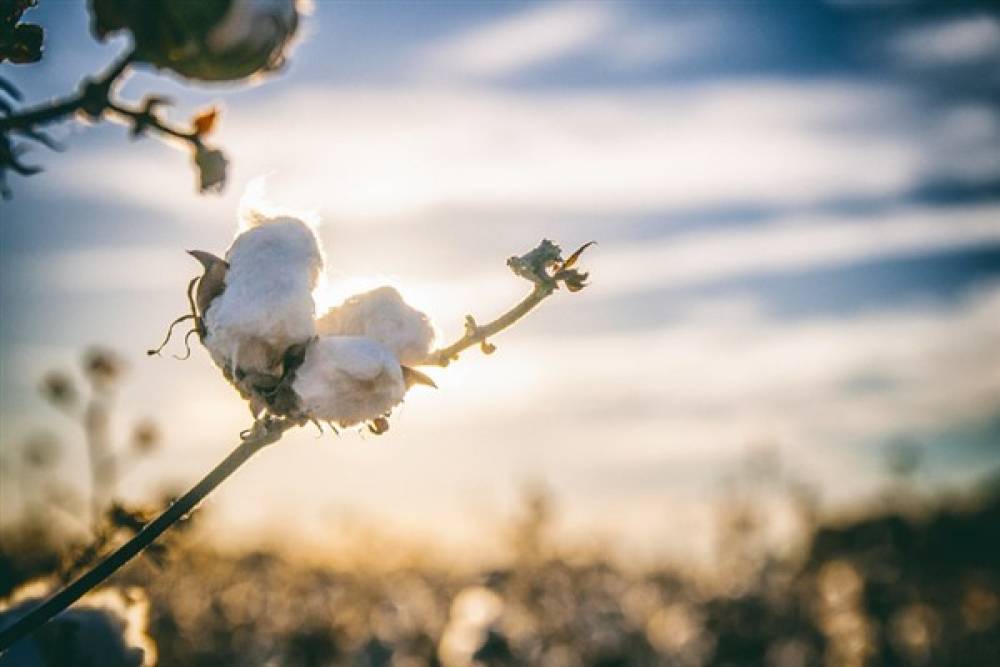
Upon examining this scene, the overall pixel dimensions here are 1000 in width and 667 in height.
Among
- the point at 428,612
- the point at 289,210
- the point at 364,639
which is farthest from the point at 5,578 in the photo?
the point at 428,612

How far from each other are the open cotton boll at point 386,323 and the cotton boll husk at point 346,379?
0.28 ft

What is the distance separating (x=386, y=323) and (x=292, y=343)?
0.21m

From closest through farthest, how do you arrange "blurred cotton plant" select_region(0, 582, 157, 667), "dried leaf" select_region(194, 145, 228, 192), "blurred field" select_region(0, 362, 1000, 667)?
"dried leaf" select_region(194, 145, 228, 192)
"blurred cotton plant" select_region(0, 582, 157, 667)
"blurred field" select_region(0, 362, 1000, 667)

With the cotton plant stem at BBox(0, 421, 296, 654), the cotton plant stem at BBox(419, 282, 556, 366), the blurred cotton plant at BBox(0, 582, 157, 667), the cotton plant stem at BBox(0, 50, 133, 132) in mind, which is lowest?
the blurred cotton plant at BBox(0, 582, 157, 667)

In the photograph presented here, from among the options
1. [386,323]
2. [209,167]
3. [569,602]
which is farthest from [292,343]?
[569,602]

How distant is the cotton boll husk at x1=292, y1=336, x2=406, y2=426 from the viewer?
1751mm

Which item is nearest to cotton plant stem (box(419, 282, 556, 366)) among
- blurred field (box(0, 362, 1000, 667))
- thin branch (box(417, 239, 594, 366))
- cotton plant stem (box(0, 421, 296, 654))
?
thin branch (box(417, 239, 594, 366))

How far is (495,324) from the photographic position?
1892 mm

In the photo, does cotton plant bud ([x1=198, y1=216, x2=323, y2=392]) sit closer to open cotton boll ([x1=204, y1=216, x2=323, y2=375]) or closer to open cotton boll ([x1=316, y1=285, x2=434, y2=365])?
open cotton boll ([x1=204, y1=216, x2=323, y2=375])

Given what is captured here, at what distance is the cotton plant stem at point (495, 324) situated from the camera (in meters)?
1.88

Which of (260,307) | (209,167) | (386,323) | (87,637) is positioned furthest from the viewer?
(87,637)

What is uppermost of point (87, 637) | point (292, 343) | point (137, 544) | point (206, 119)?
point (206, 119)

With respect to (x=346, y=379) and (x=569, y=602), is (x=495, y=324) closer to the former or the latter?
(x=346, y=379)

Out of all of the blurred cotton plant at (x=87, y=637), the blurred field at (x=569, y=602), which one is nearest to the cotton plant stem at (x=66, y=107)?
the blurred cotton plant at (x=87, y=637)
